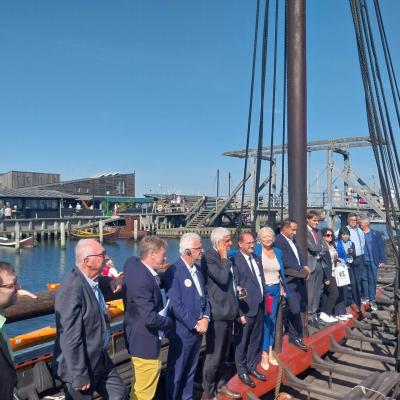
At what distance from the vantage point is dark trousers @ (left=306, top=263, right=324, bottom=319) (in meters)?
6.28

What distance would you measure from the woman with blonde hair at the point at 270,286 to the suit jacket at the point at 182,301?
112 centimetres

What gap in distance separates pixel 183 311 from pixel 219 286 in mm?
454

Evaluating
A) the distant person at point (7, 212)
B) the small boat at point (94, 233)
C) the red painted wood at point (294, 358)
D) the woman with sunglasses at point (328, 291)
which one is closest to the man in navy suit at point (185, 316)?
the red painted wood at point (294, 358)

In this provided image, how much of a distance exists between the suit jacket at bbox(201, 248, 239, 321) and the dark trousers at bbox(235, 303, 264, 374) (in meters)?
0.39

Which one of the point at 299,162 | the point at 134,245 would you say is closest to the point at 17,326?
the point at 299,162

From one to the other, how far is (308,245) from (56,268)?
24.1m

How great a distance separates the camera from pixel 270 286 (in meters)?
4.52

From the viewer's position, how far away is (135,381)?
329 centimetres

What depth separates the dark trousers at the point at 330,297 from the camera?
6.54m

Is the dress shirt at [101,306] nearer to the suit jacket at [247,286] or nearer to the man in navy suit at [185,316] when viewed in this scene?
the man in navy suit at [185,316]

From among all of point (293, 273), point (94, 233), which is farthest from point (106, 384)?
point (94, 233)

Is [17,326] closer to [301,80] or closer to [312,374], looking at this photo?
[312,374]

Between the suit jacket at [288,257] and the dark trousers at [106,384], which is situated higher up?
the suit jacket at [288,257]

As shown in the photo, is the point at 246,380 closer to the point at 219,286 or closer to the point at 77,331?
the point at 219,286
